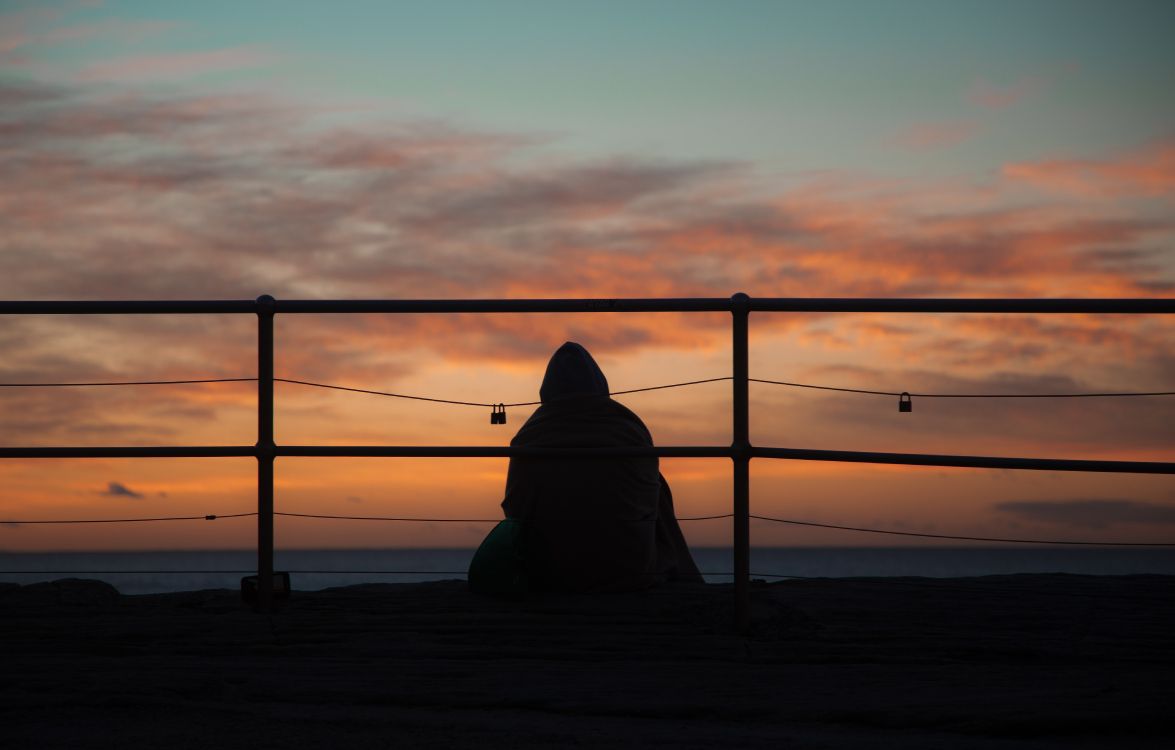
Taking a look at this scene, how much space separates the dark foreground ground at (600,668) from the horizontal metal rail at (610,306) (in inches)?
45.9

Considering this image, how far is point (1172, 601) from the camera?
16.0ft

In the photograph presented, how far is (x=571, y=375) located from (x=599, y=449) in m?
1.11

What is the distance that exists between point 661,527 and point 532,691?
2534mm

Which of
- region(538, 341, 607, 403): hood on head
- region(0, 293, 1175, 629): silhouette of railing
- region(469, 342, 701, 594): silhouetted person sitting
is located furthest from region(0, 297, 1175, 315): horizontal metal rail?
region(538, 341, 607, 403): hood on head

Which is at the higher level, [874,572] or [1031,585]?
[1031,585]

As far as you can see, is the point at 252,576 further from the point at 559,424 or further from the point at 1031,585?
the point at 1031,585

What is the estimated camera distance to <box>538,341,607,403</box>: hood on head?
545cm

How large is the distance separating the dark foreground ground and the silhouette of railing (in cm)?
47

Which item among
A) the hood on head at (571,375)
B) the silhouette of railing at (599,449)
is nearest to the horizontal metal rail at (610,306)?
the silhouette of railing at (599,449)

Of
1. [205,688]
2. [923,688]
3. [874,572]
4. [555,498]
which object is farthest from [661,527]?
[874,572]

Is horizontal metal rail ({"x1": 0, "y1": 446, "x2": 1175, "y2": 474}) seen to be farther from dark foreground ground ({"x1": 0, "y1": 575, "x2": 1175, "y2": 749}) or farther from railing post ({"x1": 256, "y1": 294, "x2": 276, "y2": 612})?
dark foreground ground ({"x1": 0, "y1": 575, "x2": 1175, "y2": 749})

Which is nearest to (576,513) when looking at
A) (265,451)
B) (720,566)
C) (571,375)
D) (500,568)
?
(500,568)

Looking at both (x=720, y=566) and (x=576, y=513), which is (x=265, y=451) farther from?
(x=720, y=566)

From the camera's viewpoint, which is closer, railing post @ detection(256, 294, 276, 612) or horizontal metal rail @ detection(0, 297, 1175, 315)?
horizontal metal rail @ detection(0, 297, 1175, 315)
